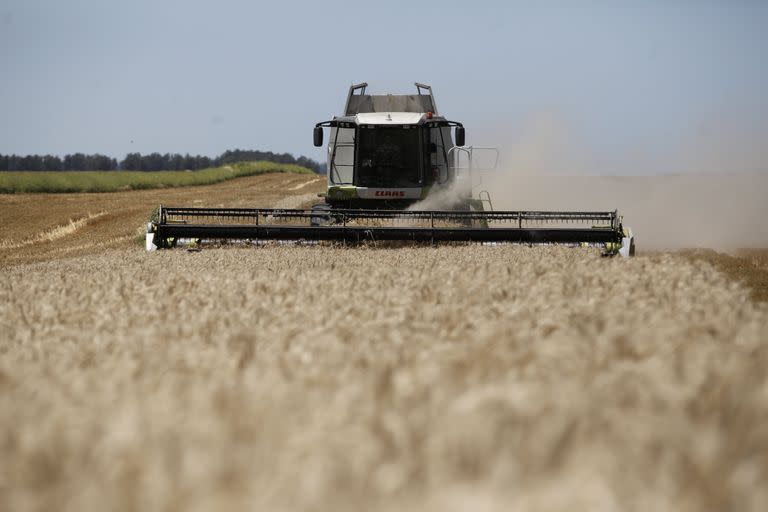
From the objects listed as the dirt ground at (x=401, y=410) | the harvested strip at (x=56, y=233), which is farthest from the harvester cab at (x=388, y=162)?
the dirt ground at (x=401, y=410)

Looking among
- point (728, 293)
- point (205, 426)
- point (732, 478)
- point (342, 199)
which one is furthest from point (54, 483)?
point (342, 199)

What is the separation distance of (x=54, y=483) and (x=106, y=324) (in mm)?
1829

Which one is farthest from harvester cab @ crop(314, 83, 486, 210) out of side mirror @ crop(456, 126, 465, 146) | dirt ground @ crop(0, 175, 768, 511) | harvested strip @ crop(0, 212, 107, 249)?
dirt ground @ crop(0, 175, 768, 511)

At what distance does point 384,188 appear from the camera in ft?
49.9

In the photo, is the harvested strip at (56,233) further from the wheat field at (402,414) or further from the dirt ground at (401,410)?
the wheat field at (402,414)

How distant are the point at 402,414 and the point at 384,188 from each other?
13.7 m

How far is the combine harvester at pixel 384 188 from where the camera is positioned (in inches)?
488

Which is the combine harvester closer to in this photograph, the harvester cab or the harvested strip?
the harvester cab

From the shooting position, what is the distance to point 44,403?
175 centimetres

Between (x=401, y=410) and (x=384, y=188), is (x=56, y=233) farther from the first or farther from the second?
(x=401, y=410)

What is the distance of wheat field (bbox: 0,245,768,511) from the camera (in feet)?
4.22

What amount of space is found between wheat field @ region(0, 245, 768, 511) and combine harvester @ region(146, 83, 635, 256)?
9.72m

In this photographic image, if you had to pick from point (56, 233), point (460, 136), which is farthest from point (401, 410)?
point (56, 233)

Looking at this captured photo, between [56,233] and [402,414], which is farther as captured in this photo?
[56,233]
